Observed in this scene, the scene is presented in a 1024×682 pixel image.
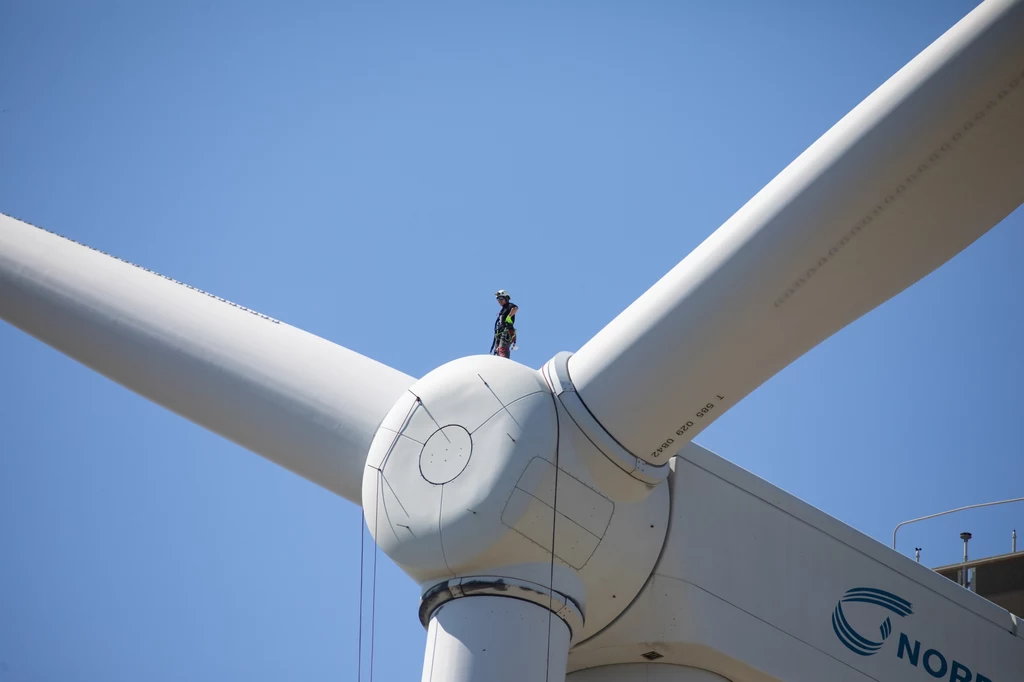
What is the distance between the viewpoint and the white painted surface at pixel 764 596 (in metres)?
8.06

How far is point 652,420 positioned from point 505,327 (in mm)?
4548

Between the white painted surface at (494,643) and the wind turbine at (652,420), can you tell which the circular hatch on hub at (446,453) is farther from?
the white painted surface at (494,643)

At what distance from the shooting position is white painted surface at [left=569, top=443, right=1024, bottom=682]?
8062mm

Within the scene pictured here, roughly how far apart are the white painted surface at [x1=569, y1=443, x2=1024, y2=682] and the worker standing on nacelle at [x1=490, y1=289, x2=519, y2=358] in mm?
3362

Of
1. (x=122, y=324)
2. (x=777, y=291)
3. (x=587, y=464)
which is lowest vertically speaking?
(x=587, y=464)

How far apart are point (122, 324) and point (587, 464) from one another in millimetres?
3861

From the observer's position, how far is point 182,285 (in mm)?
9359

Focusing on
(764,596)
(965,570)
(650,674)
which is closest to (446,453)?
(650,674)

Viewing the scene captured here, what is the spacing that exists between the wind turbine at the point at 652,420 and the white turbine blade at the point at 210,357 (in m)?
0.02

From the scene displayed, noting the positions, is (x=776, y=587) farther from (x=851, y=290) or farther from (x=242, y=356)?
(x=242, y=356)

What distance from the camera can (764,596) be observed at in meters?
8.29

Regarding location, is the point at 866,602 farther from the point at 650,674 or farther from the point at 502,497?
the point at 502,497

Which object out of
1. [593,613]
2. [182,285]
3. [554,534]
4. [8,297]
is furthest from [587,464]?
[8,297]

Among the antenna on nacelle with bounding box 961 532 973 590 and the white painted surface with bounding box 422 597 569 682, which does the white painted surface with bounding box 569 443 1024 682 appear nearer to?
the white painted surface with bounding box 422 597 569 682
